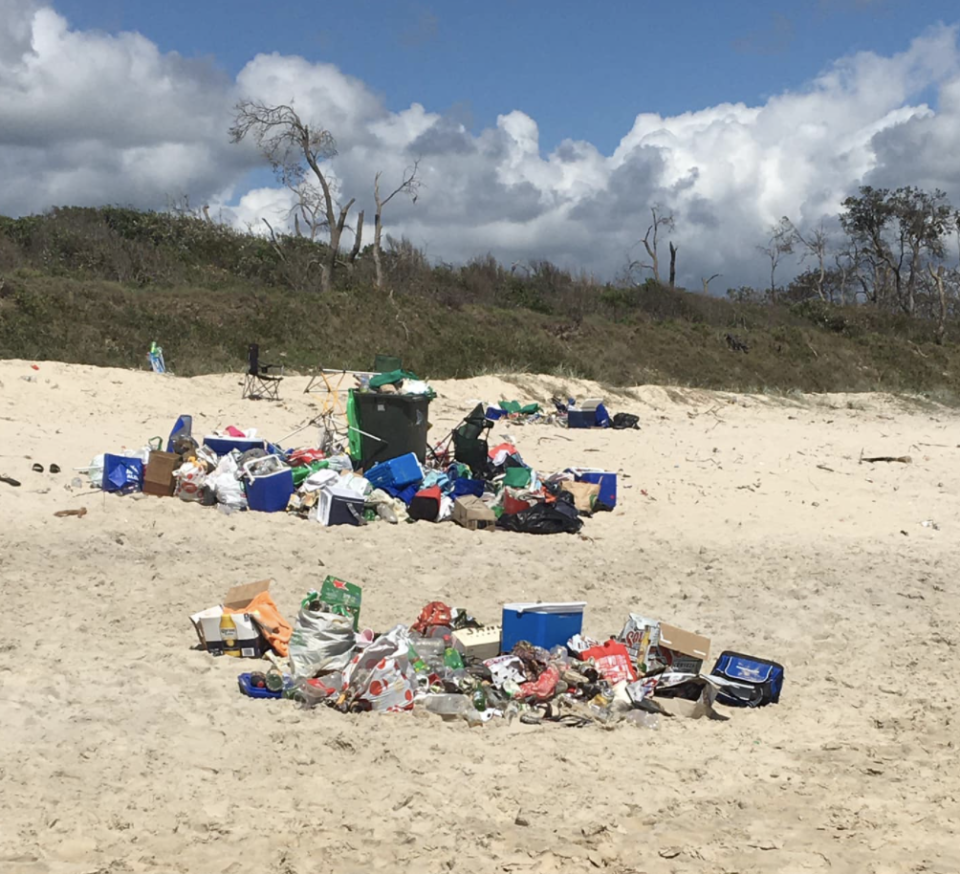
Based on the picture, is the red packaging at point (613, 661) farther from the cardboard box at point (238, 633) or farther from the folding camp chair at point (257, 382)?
the folding camp chair at point (257, 382)

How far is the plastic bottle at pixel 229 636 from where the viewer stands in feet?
17.2

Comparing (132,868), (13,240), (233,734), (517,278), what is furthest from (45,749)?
(517,278)

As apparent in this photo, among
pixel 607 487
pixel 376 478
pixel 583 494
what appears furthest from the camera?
pixel 607 487

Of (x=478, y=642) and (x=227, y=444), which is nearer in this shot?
(x=478, y=642)

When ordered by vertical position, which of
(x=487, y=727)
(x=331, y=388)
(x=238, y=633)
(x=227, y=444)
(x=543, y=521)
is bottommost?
(x=487, y=727)

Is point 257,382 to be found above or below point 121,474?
above

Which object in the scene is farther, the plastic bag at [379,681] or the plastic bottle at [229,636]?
the plastic bottle at [229,636]

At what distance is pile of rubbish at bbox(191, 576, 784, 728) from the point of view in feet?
15.7

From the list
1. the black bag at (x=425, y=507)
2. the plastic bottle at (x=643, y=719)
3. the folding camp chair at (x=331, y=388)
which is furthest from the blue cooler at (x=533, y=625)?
the folding camp chair at (x=331, y=388)

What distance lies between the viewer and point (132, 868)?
319cm

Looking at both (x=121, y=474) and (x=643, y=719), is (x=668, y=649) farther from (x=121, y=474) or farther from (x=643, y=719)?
(x=121, y=474)

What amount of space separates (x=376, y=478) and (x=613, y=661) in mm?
3851

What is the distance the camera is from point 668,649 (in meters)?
5.48

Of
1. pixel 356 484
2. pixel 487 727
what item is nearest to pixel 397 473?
pixel 356 484
